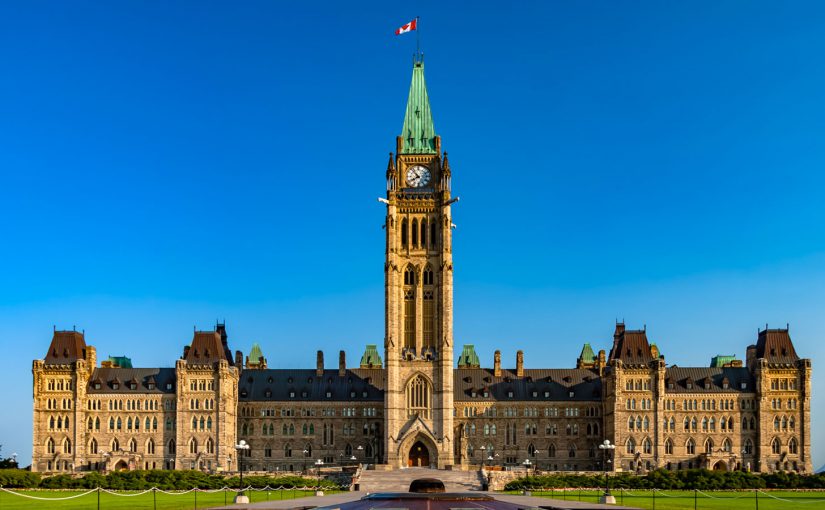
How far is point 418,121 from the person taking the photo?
137 m

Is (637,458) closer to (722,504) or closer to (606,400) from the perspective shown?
(606,400)

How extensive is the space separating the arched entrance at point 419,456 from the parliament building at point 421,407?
139mm

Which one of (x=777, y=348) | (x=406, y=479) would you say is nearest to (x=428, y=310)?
(x=406, y=479)

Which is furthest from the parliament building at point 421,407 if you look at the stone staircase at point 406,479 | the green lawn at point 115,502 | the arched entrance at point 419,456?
the green lawn at point 115,502

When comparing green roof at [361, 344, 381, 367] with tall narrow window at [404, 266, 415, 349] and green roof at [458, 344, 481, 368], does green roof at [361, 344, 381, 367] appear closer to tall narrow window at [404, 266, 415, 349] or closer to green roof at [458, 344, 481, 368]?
green roof at [458, 344, 481, 368]

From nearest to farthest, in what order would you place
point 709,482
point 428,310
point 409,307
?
point 709,482
point 428,310
point 409,307

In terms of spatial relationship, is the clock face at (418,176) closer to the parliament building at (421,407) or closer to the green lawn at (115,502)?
the parliament building at (421,407)

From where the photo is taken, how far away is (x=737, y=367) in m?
135

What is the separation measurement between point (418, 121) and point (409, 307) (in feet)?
83.6

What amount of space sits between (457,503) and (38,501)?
44191 millimetres

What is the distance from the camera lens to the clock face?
13312 centimetres

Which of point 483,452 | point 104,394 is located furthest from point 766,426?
point 104,394

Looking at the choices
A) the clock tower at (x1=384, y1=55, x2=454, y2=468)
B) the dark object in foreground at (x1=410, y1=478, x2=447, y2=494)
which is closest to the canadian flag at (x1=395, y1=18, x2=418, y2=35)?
the clock tower at (x1=384, y1=55, x2=454, y2=468)

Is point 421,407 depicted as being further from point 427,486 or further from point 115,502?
point 427,486
